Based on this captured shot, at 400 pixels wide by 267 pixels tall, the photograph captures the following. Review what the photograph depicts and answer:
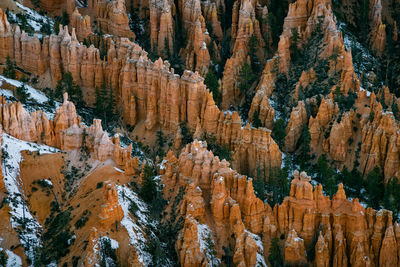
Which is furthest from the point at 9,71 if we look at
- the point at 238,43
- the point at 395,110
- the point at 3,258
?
the point at 395,110

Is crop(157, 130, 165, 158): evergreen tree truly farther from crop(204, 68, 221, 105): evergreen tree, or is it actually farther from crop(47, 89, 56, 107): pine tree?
crop(47, 89, 56, 107): pine tree

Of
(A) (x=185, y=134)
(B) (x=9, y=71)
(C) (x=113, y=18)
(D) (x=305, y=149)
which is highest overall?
(C) (x=113, y=18)

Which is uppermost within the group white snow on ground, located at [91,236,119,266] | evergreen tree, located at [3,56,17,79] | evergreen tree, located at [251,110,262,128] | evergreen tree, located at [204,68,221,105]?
evergreen tree, located at [3,56,17,79]

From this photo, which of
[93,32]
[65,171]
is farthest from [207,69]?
[65,171]

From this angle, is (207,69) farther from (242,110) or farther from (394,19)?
Result: (394,19)

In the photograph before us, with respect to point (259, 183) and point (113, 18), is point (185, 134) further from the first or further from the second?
point (113, 18)

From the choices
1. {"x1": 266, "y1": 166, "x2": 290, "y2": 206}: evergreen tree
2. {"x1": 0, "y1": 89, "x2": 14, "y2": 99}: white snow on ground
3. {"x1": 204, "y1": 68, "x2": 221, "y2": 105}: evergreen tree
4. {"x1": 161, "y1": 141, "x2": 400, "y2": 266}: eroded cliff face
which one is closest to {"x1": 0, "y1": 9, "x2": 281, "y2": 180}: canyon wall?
{"x1": 266, "y1": 166, "x2": 290, "y2": 206}: evergreen tree

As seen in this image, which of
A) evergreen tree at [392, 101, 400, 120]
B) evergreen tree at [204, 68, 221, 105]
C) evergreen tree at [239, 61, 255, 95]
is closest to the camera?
evergreen tree at [392, 101, 400, 120]
